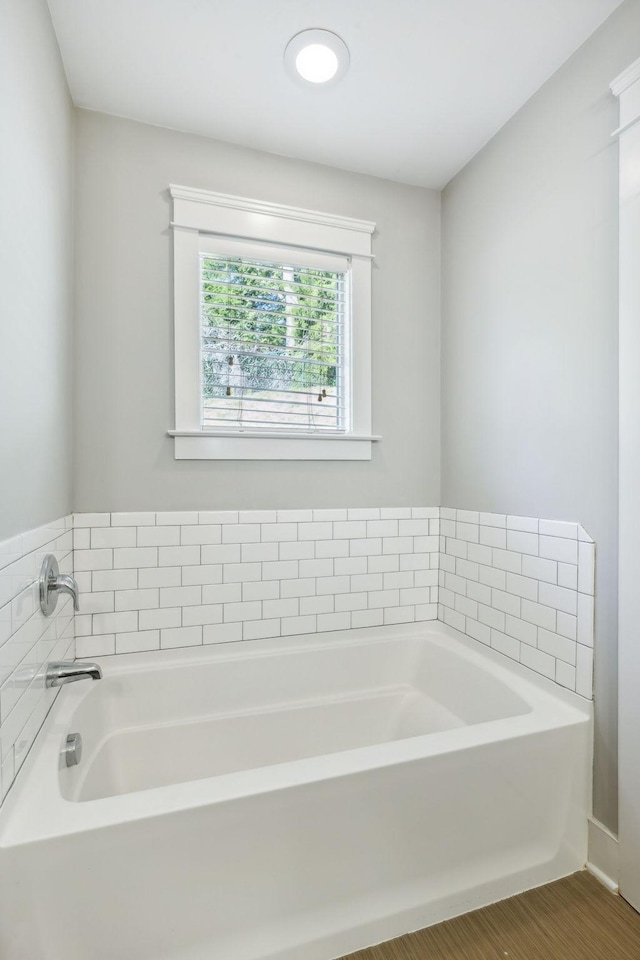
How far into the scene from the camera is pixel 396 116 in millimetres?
1901

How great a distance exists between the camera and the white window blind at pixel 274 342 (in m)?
2.05

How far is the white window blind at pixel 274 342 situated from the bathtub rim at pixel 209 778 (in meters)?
1.04

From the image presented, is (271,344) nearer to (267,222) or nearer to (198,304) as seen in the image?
(198,304)

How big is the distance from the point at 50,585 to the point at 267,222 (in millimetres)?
1666

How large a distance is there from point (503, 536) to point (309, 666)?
3.25 ft

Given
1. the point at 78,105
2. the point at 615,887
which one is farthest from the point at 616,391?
the point at 78,105

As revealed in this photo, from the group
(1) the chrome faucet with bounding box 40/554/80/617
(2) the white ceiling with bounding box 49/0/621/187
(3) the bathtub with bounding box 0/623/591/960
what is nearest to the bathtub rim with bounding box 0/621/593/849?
(3) the bathtub with bounding box 0/623/591/960

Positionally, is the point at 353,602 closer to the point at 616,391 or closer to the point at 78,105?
the point at 616,391

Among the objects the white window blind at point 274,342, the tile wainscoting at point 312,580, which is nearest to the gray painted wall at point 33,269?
the tile wainscoting at point 312,580

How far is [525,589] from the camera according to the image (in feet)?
5.94

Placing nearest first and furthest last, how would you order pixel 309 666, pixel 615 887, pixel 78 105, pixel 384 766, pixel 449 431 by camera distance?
pixel 384 766 → pixel 615 887 → pixel 78 105 → pixel 309 666 → pixel 449 431

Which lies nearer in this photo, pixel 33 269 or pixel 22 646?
pixel 22 646

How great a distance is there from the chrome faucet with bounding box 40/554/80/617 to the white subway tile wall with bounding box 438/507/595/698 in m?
1.55

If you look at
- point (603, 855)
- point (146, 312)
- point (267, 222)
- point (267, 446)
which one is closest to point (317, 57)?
point (267, 222)
